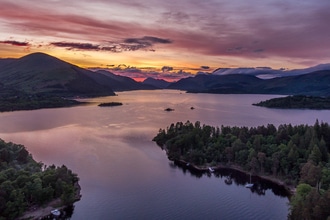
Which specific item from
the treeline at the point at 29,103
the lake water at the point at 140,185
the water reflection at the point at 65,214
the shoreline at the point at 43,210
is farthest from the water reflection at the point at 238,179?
the treeline at the point at 29,103

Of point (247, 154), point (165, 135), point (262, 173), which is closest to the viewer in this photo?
point (262, 173)

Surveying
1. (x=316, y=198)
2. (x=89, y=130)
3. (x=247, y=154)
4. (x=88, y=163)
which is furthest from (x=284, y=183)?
(x=89, y=130)

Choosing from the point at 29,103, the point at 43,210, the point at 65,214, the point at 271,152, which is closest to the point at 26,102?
the point at 29,103

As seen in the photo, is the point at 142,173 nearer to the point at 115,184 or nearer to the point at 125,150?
Answer: the point at 115,184

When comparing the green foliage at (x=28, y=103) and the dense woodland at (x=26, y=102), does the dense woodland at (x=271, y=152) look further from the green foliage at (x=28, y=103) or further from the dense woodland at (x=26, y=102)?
the dense woodland at (x=26, y=102)

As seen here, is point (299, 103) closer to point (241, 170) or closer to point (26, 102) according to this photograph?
point (26, 102)

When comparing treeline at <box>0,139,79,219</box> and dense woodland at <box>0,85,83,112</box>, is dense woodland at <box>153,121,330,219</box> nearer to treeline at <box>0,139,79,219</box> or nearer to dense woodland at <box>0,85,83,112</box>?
treeline at <box>0,139,79,219</box>
